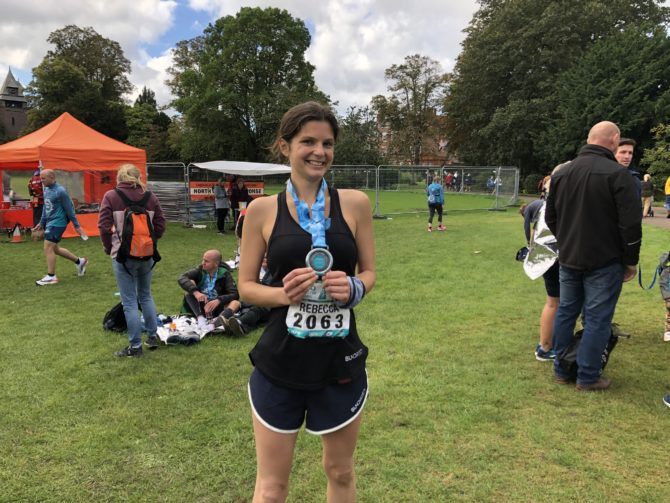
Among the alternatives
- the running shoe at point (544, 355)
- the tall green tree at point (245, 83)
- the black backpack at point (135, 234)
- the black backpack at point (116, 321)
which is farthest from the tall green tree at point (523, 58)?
the black backpack at point (135, 234)

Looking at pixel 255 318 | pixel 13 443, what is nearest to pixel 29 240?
pixel 255 318

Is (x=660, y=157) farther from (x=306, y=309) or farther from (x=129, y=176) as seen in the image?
(x=306, y=309)

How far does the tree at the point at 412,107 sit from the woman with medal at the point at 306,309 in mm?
55103

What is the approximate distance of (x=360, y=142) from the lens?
44.1m

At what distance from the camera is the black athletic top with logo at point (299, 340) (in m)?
1.80

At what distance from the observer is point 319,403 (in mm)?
1879

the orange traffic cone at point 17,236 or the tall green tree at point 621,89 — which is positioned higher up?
the tall green tree at point 621,89

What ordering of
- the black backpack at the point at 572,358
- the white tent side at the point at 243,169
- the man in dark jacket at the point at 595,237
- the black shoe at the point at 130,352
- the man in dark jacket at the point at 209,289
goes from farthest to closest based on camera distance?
the white tent side at the point at 243,169
the man in dark jacket at the point at 209,289
the black shoe at the point at 130,352
the black backpack at the point at 572,358
the man in dark jacket at the point at 595,237

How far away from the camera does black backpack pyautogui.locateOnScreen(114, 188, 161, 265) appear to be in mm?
4734

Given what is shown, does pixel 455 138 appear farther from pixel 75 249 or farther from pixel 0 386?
pixel 0 386

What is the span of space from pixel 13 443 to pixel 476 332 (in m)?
4.74

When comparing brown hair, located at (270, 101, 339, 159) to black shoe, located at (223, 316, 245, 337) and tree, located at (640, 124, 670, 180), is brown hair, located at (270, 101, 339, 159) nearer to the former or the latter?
black shoe, located at (223, 316, 245, 337)

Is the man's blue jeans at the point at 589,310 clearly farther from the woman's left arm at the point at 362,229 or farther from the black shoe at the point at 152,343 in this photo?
the black shoe at the point at 152,343

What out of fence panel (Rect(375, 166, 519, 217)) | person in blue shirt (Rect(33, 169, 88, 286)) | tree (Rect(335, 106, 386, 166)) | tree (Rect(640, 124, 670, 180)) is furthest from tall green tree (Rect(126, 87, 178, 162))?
person in blue shirt (Rect(33, 169, 88, 286))
